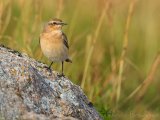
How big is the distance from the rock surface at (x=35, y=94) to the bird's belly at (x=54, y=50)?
162cm

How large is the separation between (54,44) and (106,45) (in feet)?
17.4

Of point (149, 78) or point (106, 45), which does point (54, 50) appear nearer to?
point (149, 78)

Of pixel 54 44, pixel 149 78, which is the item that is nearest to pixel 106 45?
pixel 149 78

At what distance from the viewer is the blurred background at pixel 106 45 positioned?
360 inches

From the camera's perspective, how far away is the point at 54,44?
805 centimetres

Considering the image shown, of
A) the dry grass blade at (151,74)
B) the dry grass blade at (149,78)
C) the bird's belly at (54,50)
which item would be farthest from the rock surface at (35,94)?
A: the dry grass blade at (151,74)

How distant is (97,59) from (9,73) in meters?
5.37

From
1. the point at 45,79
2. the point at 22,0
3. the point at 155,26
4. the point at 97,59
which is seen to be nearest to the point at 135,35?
the point at 155,26

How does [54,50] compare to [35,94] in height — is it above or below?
below

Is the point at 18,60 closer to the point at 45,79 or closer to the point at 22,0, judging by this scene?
the point at 45,79

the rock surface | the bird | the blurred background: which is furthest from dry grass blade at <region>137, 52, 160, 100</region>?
the rock surface

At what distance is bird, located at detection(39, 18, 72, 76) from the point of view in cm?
793

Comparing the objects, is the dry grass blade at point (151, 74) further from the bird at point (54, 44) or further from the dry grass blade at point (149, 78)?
the bird at point (54, 44)

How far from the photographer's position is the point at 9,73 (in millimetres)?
5527
